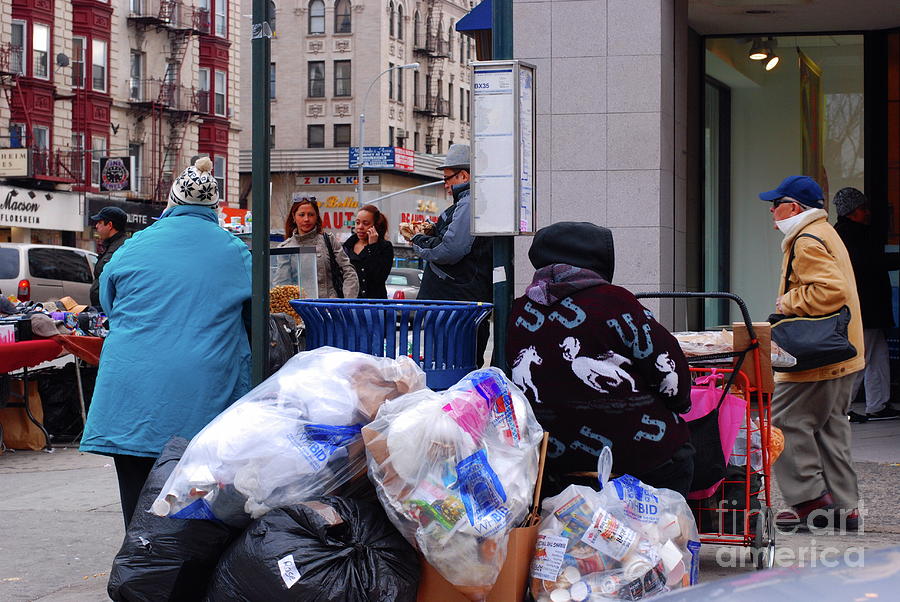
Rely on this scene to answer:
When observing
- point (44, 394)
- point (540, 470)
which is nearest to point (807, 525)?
point (540, 470)

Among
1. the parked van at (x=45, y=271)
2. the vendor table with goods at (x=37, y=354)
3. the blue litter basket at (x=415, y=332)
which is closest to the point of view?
the blue litter basket at (x=415, y=332)

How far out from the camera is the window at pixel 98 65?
4403 centimetres

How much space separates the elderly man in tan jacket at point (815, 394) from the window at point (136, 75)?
141ft

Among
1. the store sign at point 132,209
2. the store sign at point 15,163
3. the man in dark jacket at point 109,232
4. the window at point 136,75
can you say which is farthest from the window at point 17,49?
the man in dark jacket at point 109,232

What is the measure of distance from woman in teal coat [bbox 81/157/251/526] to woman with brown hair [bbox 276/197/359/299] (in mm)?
3547

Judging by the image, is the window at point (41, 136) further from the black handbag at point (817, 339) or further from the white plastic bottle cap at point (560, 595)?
the white plastic bottle cap at point (560, 595)

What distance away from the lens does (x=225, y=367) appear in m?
5.13

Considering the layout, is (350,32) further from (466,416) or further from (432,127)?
(466,416)

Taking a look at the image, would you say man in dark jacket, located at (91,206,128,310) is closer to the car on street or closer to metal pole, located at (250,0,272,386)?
metal pole, located at (250,0,272,386)

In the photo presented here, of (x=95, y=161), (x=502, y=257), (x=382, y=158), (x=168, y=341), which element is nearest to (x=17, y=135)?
(x=95, y=161)

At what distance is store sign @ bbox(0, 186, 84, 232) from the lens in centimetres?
3959


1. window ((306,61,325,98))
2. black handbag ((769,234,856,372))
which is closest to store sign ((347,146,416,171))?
window ((306,61,325,98))

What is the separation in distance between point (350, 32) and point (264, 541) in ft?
232

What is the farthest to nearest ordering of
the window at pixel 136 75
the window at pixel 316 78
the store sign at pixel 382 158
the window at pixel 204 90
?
the window at pixel 316 78 < the store sign at pixel 382 158 < the window at pixel 204 90 < the window at pixel 136 75
